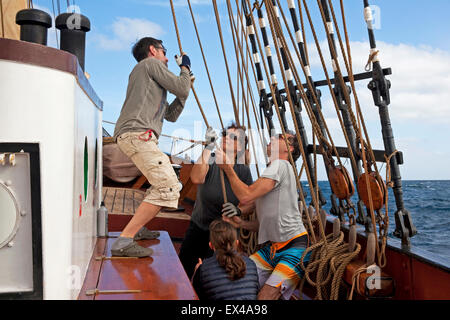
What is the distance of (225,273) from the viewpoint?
83.4 inches

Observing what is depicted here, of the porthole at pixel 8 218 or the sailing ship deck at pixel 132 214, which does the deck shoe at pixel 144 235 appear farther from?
the porthole at pixel 8 218

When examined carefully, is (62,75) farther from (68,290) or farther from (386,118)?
(386,118)

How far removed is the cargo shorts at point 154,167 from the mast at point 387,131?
125 cm

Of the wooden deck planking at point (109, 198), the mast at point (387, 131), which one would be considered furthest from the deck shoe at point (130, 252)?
the wooden deck planking at point (109, 198)

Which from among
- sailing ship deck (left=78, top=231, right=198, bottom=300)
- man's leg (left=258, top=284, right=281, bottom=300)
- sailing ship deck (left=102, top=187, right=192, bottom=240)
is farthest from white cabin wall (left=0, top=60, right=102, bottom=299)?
sailing ship deck (left=102, top=187, right=192, bottom=240)

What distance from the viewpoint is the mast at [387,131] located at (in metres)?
2.58

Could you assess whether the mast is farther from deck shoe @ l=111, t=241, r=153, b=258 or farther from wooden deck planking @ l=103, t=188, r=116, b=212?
wooden deck planking @ l=103, t=188, r=116, b=212

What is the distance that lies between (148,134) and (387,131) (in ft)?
4.60

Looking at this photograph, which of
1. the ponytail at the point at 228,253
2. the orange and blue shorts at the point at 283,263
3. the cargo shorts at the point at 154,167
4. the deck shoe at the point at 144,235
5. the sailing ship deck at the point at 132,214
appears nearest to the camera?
the ponytail at the point at 228,253

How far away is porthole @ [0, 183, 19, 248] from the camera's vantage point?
1364mm

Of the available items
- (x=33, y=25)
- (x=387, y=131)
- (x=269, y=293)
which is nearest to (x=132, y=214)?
(x=269, y=293)

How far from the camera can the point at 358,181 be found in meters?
2.75

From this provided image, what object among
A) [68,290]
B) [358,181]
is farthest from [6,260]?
[358,181]

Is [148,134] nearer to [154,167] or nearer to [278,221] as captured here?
[154,167]
